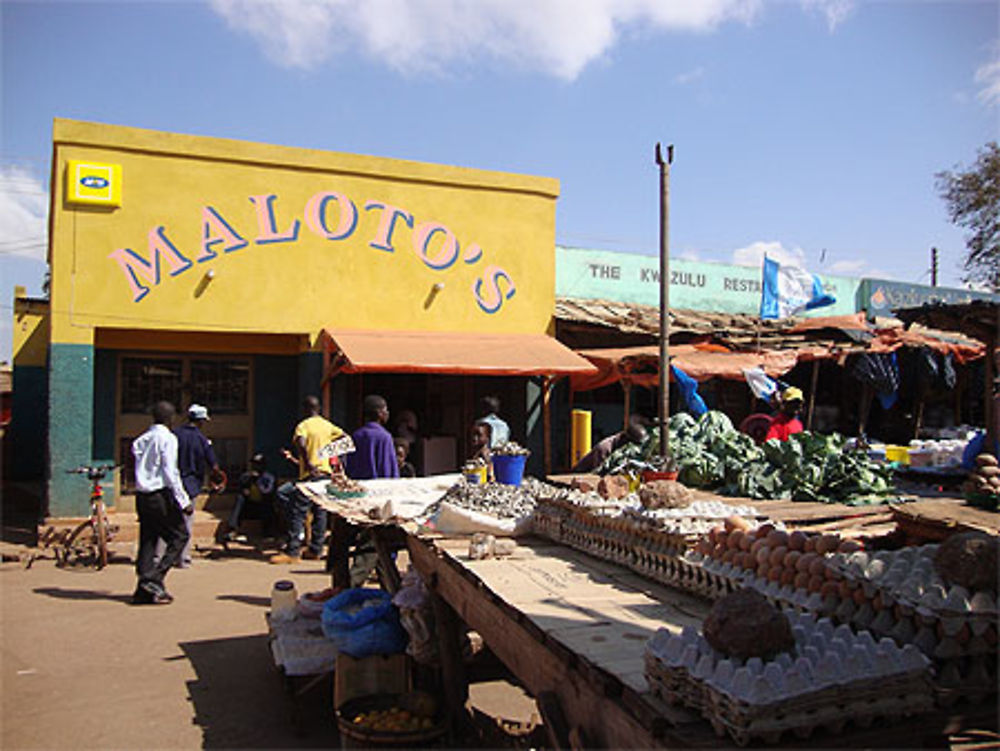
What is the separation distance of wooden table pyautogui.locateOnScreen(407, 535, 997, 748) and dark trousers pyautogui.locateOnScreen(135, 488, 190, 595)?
3869mm

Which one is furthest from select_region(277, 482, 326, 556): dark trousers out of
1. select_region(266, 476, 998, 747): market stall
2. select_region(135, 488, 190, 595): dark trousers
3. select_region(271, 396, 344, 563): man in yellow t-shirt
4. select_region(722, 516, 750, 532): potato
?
select_region(722, 516, 750, 532): potato

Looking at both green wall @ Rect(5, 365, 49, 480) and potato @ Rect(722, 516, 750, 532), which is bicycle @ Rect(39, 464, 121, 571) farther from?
potato @ Rect(722, 516, 750, 532)

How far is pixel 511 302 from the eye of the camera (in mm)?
12031

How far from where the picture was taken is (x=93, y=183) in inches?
386

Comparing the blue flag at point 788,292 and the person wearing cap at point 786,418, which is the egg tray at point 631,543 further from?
the blue flag at point 788,292

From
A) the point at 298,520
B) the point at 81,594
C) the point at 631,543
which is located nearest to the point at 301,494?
the point at 298,520

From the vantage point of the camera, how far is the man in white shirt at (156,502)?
6.90 m

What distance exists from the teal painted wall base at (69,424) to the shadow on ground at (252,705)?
489 cm

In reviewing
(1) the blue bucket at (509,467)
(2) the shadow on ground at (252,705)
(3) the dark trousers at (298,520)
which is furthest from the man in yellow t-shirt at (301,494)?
(1) the blue bucket at (509,467)

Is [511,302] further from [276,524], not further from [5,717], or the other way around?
[5,717]

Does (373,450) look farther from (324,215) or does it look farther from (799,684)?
(799,684)

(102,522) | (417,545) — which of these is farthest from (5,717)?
(102,522)

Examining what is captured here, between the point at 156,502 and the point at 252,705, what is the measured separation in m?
2.75

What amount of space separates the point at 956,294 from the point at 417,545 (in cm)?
1862
